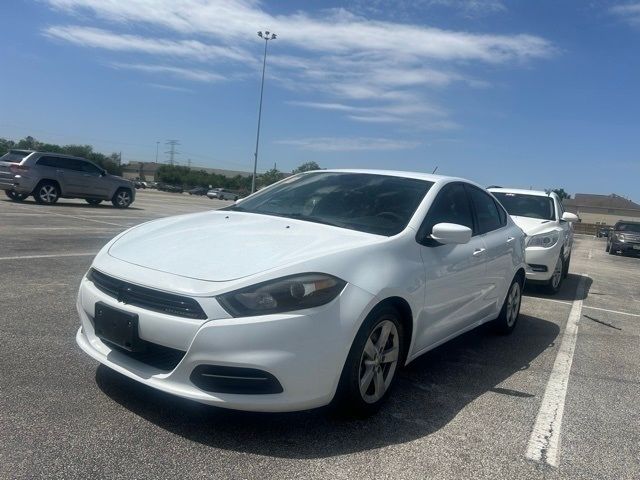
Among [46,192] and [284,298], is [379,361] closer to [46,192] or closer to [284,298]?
[284,298]

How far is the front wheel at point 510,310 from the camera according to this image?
5738 millimetres

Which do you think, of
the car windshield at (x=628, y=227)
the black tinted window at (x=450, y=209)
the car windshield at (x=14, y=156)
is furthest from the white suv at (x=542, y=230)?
the car windshield at (x=628, y=227)

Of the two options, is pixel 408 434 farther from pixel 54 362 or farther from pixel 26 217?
pixel 26 217

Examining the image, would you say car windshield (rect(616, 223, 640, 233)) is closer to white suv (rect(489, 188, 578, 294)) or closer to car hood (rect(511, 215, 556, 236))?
white suv (rect(489, 188, 578, 294))

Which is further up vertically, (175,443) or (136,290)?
(136,290)

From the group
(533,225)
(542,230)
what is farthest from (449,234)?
(533,225)

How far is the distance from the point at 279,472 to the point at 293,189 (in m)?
2.60

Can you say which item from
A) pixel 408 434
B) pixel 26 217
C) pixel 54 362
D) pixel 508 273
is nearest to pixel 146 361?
pixel 54 362

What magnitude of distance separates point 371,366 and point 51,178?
16.4 m

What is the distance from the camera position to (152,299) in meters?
3.04

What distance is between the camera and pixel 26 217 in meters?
13.1

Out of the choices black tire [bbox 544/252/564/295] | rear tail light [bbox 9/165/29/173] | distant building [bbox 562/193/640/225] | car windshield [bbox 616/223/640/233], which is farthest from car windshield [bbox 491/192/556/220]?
distant building [bbox 562/193/640/225]

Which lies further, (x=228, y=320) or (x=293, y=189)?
(x=293, y=189)

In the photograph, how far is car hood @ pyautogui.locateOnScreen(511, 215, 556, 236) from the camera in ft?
29.1
